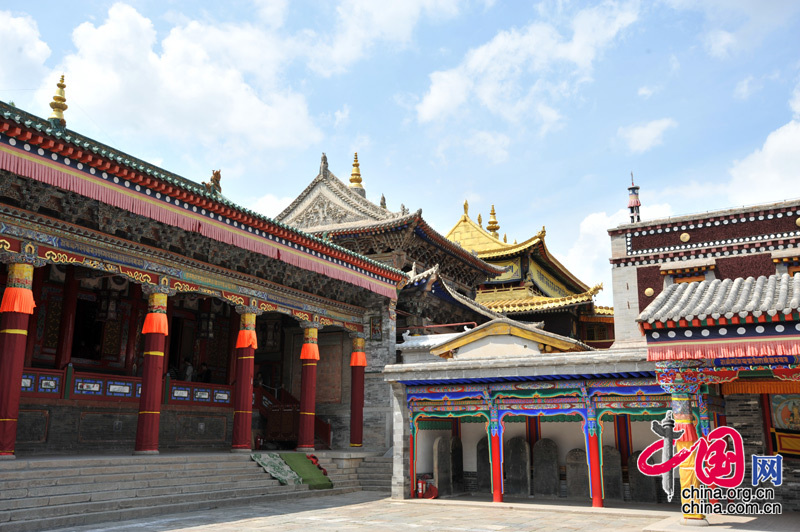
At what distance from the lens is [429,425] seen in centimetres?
1433

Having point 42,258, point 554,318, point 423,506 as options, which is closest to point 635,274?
point 554,318

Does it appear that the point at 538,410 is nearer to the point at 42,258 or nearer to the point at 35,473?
the point at 35,473

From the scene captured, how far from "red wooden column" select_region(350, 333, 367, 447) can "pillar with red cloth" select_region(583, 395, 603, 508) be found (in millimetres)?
8502

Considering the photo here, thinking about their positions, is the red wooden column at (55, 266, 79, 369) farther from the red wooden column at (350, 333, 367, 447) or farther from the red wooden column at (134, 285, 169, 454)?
the red wooden column at (350, 333, 367, 447)

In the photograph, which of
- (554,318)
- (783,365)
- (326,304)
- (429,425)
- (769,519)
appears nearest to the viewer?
(783,365)

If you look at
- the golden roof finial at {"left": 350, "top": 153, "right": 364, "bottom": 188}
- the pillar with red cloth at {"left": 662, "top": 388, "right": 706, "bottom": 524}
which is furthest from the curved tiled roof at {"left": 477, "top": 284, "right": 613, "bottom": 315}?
the pillar with red cloth at {"left": 662, "top": 388, "right": 706, "bottom": 524}

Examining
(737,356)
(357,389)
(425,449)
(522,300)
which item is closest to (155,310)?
(425,449)

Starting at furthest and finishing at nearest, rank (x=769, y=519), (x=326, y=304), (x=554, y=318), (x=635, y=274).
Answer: (x=554, y=318) < (x=635, y=274) < (x=326, y=304) < (x=769, y=519)

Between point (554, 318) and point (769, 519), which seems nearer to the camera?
point (769, 519)

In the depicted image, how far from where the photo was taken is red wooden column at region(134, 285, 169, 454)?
13.5 meters

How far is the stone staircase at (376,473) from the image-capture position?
54.6ft

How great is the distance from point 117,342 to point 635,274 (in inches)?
656

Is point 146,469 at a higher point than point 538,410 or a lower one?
lower

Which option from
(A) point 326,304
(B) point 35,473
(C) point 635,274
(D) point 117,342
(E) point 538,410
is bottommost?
(B) point 35,473
